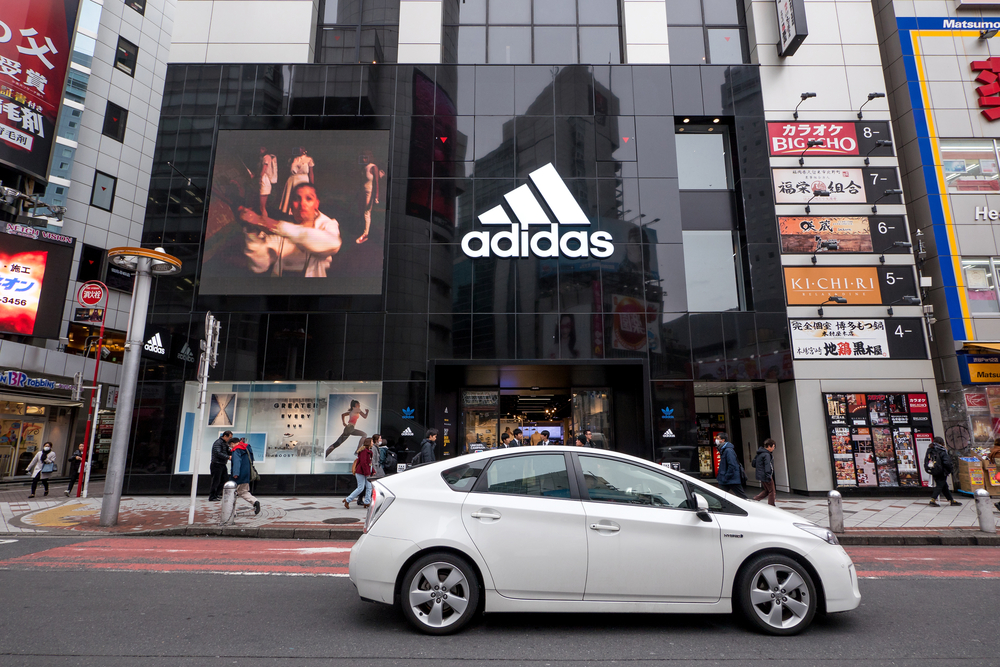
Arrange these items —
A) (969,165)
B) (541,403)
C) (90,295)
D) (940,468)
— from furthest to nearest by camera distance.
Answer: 1. (90,295)
2. (541,403)
3. (969,165)
4. (940,468)

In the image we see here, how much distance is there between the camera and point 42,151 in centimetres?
2280

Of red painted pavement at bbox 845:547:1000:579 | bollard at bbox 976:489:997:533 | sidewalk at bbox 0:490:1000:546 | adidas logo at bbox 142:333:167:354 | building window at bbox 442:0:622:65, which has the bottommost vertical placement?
red painted pavement at bbox 845:547:1000:579

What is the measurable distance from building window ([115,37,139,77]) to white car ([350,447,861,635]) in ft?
116

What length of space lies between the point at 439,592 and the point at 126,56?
36694mm

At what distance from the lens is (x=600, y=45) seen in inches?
728

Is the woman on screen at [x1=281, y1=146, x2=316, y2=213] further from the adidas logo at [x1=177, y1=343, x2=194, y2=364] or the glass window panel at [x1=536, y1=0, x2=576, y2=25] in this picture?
the glass window panel at [x1=536, y1=0, x2=576, y2=25]

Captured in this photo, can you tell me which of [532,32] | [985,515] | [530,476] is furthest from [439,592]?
[532,32]

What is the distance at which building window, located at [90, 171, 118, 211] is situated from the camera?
2708cm

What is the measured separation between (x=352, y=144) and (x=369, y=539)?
15.3 metres

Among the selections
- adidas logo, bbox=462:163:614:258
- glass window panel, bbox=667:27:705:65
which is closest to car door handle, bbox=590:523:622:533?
adidas logo, bbox=462:163:614:258

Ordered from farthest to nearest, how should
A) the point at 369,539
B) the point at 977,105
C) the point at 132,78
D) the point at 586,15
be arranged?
the point at 132,78 < the point at 586,15 < the point at 977,105 < the point at 369,539

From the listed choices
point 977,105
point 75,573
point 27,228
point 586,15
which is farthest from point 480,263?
point 27,228

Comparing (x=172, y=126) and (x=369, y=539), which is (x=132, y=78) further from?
(x=369, y=539)

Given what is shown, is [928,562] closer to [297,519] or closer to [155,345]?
[297,519]
